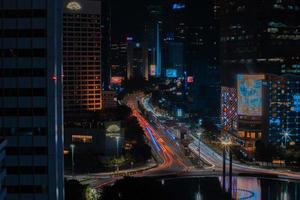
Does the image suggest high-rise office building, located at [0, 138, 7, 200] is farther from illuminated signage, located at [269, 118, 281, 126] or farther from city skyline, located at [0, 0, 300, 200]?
illuminated signage, located at [269, 118, 281, 126]

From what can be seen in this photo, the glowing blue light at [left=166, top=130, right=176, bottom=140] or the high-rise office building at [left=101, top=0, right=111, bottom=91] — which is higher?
the high-rise office building at [left=101, top=0, right=111, bottom=91]

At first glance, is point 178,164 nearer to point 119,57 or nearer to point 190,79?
point 190,79

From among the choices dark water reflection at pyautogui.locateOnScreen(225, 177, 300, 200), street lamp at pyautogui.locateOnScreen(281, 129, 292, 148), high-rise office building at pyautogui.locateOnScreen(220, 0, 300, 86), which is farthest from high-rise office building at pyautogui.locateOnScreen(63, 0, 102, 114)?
dark water reflection at pyautogui.locateOnScreen(225, 177, 300, 200)

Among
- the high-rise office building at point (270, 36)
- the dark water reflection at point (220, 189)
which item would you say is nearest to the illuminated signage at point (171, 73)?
the high-rise office building at point (270, 36)

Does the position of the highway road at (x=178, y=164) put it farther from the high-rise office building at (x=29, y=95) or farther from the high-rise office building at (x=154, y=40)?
the high-rise office building at (x=154, y=40)

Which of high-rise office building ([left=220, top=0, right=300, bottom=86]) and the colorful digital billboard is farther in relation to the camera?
high-rise office building ([left=220, top=0, right=300, bottom=86])
